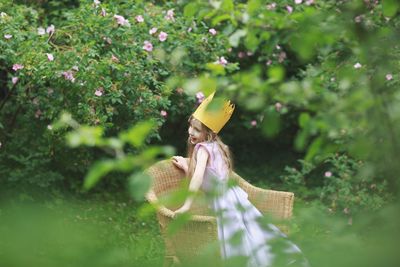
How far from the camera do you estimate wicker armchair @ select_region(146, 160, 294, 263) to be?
3.54 meters

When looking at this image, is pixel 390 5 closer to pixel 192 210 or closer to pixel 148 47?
pixel 192 210

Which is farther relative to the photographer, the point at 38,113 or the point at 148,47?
the point at 38,113

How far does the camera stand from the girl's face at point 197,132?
13.5 ft

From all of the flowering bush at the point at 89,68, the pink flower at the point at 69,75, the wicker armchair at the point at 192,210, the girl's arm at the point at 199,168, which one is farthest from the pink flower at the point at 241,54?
the girl's arm at the point at 199,168

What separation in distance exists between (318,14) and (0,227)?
0.90 meters

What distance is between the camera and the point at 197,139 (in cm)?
412

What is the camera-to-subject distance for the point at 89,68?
4.89 meters

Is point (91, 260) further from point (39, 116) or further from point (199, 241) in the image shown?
point (39, 116)

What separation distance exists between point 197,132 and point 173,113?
68.7 inches

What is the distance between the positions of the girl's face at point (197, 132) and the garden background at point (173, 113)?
356 millimetres

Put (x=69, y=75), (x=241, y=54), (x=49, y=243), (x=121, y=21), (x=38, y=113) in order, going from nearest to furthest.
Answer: (x=49, y=243), (x=69, y=75), (x=121, y=21), (x=38, y=113), (x=241, y=54)

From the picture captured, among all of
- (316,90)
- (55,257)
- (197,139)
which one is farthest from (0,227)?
(197,139)

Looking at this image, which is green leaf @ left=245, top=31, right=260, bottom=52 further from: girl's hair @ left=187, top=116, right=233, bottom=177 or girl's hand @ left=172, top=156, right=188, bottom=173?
girl's hand @ left=172, top=156, right=188, bottom=173

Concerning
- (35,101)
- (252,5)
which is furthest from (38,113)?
(252,5)
